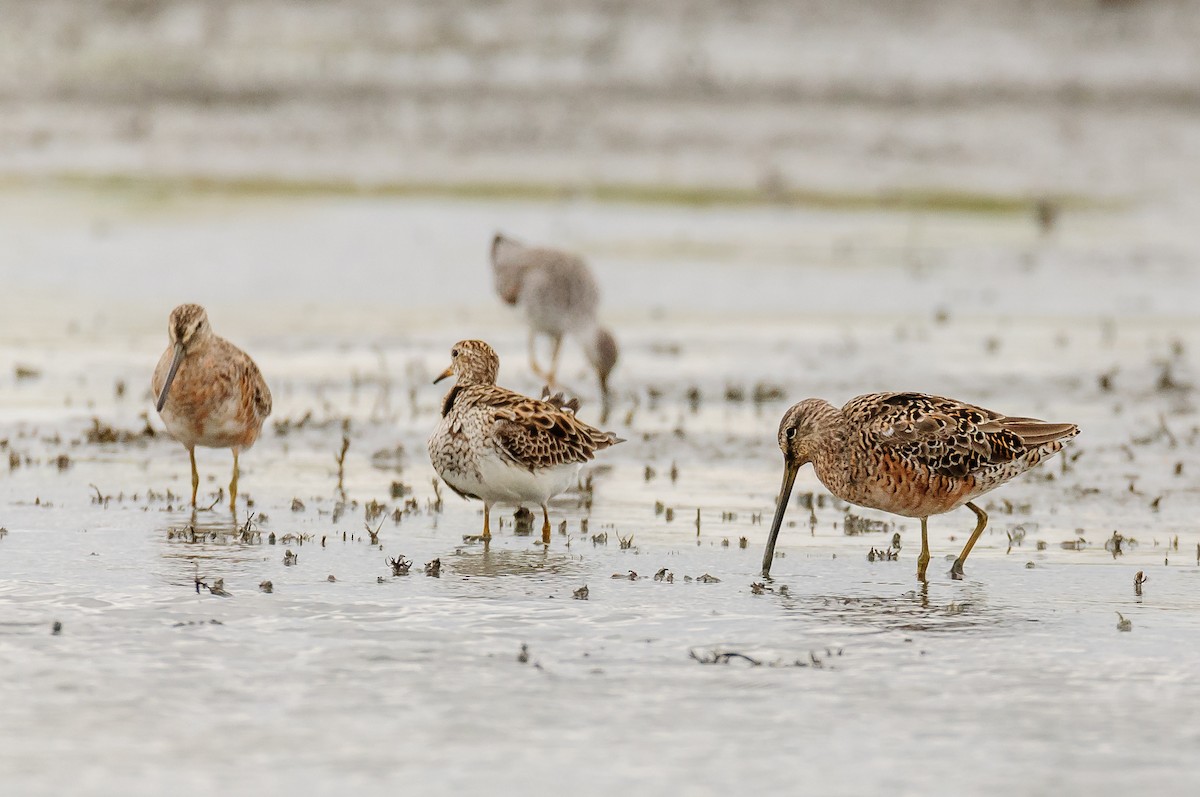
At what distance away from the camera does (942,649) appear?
7832 mm

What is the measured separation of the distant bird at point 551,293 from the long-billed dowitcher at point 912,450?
22.0 ft

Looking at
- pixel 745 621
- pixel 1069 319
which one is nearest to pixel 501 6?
pixel 1069 319

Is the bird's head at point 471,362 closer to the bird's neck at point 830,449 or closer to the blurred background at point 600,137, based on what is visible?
the bird's neck at point 830,449

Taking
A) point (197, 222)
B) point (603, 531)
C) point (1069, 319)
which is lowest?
point (603, 531)

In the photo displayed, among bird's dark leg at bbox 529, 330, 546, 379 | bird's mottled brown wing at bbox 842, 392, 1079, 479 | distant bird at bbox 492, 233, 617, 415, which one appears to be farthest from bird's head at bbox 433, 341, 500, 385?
bird's dark leg at bbox 529, 330, 546, 379

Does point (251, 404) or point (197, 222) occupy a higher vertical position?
point (197, 222)

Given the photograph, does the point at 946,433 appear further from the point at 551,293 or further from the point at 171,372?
the point at 551,293

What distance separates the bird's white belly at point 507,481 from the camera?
9812 millimetres

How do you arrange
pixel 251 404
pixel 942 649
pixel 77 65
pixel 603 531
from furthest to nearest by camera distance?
pixel 77 65, pixel 251 404, pixel 603 531, pixel 942 649

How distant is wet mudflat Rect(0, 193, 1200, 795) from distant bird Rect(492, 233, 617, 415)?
0.56 meters

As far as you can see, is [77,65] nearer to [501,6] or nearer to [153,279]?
[501,6]

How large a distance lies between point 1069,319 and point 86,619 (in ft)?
51.5

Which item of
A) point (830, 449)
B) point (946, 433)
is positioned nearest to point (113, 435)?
point (830, 449)

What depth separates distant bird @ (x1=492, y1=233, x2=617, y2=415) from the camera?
17.2 meters
